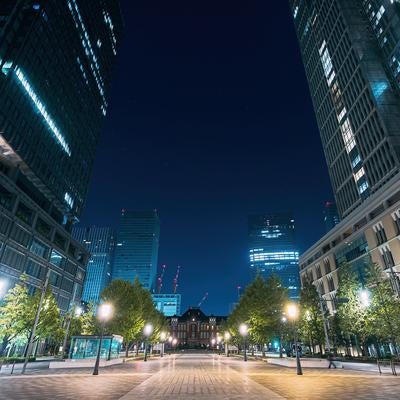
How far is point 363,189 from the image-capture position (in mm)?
78875

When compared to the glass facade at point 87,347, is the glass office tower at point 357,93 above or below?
above

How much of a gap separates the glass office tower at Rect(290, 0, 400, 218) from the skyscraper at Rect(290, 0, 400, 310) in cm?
23

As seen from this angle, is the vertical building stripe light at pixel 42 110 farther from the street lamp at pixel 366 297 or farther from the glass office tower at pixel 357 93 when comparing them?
the glass office tower at pixel 357 93

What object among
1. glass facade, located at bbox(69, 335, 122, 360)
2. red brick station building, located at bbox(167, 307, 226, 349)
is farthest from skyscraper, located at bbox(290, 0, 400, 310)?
red brick station building, located at bbox(167, 307, 226, 349)

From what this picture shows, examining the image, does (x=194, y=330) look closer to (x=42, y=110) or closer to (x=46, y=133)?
(x=46, y=133)

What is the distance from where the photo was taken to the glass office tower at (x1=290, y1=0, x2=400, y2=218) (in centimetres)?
7219

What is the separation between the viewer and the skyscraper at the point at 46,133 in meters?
59.1

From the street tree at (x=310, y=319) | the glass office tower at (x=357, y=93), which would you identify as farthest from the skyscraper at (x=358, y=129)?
the street tree at (x=310, y=319)

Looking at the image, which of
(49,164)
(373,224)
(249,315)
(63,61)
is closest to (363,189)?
(373,224)

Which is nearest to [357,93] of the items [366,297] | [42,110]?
[366,297]

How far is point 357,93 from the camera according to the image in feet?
270

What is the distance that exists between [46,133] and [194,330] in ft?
404

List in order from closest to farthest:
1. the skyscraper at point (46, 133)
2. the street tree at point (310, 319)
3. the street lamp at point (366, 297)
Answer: the street lamp at point (366, 297) → the street tree at point (310, 319) → the skyscraper at point (46, 133)

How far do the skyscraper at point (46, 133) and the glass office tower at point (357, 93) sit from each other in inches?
3163
